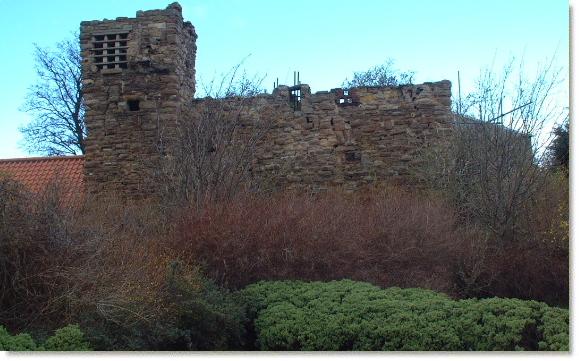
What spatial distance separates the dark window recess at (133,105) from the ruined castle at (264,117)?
0.02m

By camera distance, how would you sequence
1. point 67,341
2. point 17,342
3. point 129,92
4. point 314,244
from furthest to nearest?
1. point 129,92
2. point 314,244
3. point 67,341
4. point 17,342

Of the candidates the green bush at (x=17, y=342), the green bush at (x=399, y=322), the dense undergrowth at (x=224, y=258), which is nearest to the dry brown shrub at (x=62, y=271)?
the dense undergrowth at (x=224, y=258)

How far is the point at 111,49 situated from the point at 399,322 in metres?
8.22

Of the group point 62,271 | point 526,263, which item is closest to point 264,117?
point 526,263

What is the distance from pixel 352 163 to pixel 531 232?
12.3 feet

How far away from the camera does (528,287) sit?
8406 millimetres

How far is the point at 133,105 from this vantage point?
40.3 ft

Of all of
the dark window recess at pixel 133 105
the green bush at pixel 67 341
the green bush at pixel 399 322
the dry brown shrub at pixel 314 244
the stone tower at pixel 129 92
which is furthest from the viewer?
the dark window recess at pixel 133 105

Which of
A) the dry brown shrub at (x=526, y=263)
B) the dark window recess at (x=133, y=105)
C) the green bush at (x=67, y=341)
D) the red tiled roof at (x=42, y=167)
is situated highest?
the dark window recess at (x=133, y=105)

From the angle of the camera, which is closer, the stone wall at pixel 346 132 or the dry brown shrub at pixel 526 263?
the dry brown shrub at pixel 526 263

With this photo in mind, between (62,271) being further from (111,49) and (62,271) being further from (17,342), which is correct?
(111,49)

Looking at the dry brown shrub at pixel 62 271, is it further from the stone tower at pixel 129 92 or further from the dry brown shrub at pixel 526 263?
the stone tower at pixel 129 92

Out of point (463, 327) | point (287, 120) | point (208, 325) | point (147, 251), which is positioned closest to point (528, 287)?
point (463, 327)

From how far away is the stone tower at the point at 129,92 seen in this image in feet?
39.4
